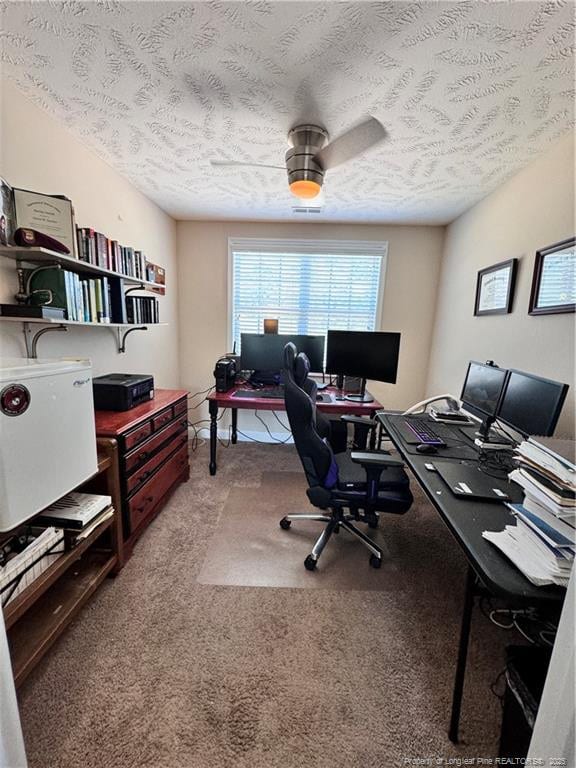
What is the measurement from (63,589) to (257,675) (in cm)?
94

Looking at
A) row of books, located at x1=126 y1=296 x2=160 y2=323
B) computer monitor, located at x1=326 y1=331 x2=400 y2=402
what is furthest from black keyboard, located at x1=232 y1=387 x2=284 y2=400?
row of books, located at x1=126 y1=296 x2=160 y2=323

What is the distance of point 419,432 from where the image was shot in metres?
1.86

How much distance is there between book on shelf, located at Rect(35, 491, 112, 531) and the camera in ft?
4.27

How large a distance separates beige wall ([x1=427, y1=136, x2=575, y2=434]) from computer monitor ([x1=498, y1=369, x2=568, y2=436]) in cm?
24

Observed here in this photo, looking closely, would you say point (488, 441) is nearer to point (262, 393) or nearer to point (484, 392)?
point (484, 392)

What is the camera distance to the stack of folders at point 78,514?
130cm

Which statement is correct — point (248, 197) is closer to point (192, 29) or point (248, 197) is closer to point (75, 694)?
point (192, 29)

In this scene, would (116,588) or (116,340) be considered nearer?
(116,588)

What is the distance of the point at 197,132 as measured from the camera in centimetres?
171

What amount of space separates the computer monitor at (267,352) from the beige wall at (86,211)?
878 mm

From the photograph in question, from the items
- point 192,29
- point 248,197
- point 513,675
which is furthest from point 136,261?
point 513,675

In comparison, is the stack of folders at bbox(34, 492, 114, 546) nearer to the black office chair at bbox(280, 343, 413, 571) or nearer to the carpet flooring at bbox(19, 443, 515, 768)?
the carpet flooring at bbox(19, 443, 515, 768)

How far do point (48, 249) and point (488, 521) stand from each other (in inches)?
84.1

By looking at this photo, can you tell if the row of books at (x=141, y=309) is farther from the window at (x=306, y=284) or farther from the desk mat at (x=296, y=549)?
the desk mat at (x=296, y=549)
